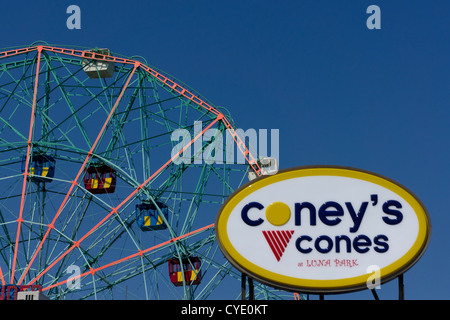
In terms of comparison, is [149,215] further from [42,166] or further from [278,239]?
[278,239]

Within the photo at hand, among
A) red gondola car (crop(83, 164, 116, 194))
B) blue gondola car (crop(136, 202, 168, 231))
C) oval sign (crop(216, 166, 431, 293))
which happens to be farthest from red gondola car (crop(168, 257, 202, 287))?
oval sign (crop(216, 166, 431, 293))

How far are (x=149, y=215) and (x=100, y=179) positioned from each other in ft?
10.5

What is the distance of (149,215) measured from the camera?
154 feet

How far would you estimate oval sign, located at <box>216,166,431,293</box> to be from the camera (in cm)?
2002

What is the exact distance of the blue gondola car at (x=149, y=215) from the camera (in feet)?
154

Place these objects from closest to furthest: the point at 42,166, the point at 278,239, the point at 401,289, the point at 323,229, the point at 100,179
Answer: the point at 401,289
the point at 278,239
the point at 323,229
the point at 42,166
the point at 100,179

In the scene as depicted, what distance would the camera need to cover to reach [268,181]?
21031mm

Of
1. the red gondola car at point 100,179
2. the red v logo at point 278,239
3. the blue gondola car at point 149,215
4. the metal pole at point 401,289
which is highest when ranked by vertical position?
the red gondola car at point 100,179

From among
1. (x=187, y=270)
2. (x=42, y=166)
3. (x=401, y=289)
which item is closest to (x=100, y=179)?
(x=42, y=166)

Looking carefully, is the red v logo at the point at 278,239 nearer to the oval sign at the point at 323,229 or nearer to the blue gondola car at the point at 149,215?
the oval sign at the point at 323,229

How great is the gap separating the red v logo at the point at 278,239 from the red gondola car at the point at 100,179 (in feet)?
91.2

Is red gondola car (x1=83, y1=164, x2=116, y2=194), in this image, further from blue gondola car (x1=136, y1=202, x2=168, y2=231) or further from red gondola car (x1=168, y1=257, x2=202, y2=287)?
red gondola car (x1=168, y1=257, x2=202, y2=287)

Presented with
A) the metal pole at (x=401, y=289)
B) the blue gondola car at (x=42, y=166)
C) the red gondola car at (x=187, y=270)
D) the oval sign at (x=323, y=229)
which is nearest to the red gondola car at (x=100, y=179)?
the blue gondola car at (x=42, y=166)
